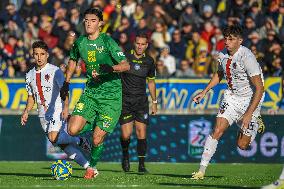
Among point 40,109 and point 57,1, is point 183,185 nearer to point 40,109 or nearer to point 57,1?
point 40,109

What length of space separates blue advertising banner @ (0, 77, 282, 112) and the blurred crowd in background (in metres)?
1.10

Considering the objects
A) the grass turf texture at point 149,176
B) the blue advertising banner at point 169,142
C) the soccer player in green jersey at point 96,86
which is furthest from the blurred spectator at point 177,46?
the soccer player in green jersey at point 96,86

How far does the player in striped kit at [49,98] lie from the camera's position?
632 inches

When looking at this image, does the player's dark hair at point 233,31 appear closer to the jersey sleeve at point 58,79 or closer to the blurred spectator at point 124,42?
the jersey sleeve at point 58,79

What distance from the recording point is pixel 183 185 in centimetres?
1370

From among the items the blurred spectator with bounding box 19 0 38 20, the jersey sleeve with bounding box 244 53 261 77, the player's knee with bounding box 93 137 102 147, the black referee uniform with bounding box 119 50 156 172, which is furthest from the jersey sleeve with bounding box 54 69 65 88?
the blurred spectator with bounding box 19 0 38 20

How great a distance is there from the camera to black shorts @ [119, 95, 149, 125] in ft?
59.3

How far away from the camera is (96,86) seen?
15.3 metres

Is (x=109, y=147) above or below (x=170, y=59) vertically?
below

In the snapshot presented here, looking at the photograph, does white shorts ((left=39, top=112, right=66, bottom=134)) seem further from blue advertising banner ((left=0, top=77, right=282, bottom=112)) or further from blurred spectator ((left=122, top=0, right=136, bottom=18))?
blurred spectator ((left=122, top=0, right=136, bottom=18))

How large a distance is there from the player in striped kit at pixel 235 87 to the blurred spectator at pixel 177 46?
9073 millimetres

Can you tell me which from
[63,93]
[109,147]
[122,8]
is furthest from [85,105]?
[122,8]

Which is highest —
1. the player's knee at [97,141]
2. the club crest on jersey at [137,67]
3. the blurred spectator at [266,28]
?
the blurred spectator at [266,28]

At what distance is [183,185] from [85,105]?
242cm
